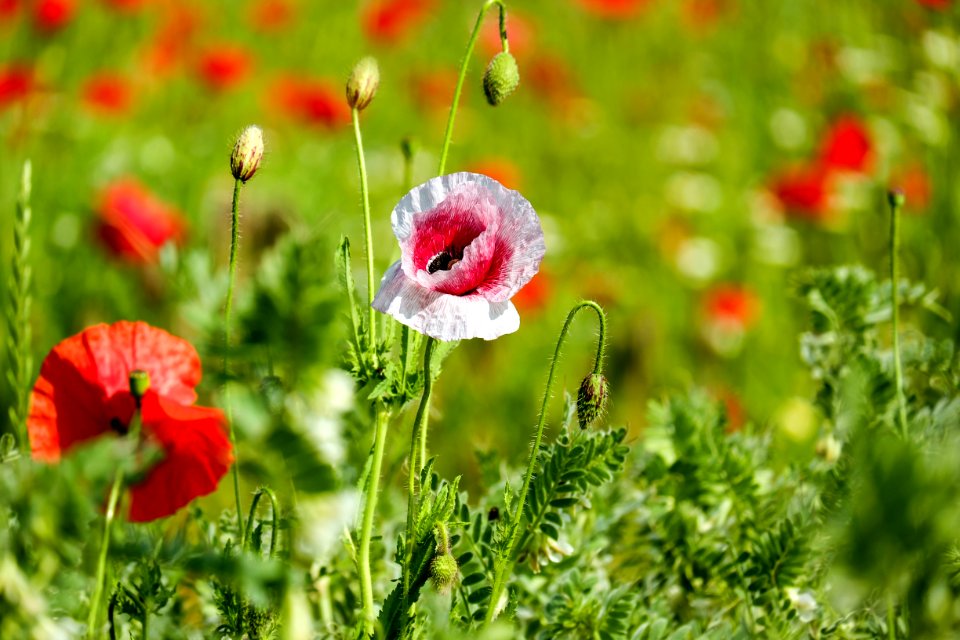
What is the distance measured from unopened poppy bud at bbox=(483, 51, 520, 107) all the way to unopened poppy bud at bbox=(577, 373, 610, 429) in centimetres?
24

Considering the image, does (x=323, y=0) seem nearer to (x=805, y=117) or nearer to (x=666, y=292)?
(x=805, y=117)

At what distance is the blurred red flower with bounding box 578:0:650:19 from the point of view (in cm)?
386

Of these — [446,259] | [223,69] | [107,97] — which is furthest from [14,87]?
[446,259]

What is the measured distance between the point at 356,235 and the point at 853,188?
155 cm

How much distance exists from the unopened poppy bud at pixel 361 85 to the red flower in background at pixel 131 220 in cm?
152

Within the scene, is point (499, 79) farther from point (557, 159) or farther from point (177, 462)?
point (557, 159)

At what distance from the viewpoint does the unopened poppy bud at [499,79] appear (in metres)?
0.85

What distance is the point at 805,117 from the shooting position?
13.6ft

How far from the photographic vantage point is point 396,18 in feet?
11.5

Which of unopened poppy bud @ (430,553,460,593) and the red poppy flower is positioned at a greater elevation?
the red poppy flower

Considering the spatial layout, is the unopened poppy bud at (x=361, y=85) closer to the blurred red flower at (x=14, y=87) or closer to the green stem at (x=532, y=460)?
the green stem at (x=532, y=460)

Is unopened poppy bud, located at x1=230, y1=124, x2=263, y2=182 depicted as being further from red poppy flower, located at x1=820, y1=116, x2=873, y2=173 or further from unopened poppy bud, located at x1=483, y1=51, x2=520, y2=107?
red poppy flower, located at x1=820, y1=116, x2=873, y2=173

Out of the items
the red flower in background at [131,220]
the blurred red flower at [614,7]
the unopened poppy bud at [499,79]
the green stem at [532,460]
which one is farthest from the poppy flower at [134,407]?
the blurred red flower at [614,7]

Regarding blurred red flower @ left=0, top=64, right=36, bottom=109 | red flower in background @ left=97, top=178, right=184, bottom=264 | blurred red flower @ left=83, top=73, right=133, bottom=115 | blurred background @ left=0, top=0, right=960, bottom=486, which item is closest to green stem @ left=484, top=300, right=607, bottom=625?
Result: blurred background @ left=0, top=0, right=960, bottom=486
